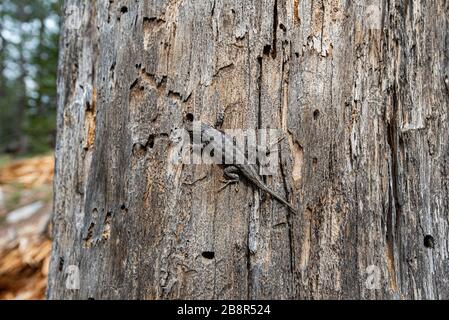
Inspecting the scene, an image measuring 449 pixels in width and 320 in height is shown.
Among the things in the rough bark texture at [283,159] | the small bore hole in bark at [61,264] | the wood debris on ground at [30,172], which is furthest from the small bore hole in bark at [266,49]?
the wood debris on ground at [30,172]

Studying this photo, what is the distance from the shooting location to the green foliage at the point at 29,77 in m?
8.53

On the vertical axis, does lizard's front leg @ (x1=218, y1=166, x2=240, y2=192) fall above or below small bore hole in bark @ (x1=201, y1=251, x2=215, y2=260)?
above

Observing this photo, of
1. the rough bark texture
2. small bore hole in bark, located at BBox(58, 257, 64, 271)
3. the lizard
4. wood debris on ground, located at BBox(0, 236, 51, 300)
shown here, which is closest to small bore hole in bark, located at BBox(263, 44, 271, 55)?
the rough bark texture

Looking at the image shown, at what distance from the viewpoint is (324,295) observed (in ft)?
5.44

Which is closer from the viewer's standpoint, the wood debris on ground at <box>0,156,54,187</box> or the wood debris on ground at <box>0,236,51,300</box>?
the wood debris on ground at <box>0,236,51,300</box>

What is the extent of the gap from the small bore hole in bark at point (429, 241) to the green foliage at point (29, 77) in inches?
298

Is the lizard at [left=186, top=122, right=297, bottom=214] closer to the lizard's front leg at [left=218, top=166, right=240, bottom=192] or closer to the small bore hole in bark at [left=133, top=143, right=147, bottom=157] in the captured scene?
the lizard's front leg at [left=218, top=166, right=240, bottom=192]

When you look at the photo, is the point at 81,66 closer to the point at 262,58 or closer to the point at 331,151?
the point at 262,58

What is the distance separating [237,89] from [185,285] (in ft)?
2.83

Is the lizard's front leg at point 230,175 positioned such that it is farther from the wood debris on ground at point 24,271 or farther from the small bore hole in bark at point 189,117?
the wood debris on ground at point 24,271

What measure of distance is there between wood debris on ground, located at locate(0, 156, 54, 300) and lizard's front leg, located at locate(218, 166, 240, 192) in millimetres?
3104

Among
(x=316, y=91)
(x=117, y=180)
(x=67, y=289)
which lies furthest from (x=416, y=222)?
(x=67, y=289)

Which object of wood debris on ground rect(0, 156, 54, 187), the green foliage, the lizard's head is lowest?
the lizard's head

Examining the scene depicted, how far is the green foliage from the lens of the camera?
28.0 ft
